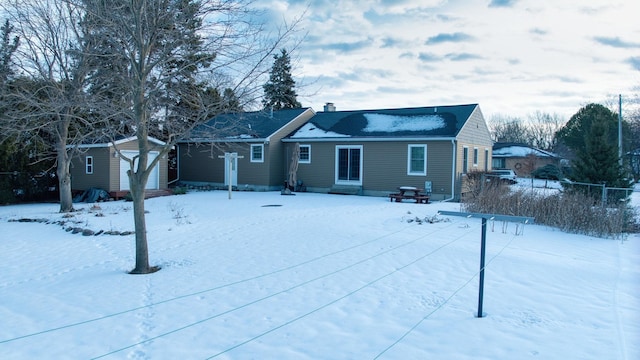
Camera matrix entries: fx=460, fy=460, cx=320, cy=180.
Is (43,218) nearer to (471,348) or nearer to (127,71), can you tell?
(127,71)

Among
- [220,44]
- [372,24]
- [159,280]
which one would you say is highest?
[372,24]

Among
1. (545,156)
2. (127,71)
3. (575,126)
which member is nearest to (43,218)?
(127,71)

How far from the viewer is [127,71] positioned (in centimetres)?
888

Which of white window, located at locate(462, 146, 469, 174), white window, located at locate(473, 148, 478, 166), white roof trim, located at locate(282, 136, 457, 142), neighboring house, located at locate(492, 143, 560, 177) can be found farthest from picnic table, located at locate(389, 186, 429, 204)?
neighboring house, located at locate(492, 143, 560, 177)

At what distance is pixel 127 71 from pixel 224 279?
459 cm

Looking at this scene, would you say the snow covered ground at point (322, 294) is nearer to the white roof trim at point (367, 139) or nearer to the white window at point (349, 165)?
the white roof trim at point (367, 139)

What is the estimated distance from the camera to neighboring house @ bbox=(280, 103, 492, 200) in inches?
Answer: 760

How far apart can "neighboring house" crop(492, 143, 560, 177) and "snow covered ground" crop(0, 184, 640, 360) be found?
29.9m

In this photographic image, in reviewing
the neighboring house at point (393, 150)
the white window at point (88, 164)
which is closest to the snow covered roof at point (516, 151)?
the neighboring house at point (393, 150)

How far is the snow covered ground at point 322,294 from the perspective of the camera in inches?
183

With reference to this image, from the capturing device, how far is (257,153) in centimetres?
2347

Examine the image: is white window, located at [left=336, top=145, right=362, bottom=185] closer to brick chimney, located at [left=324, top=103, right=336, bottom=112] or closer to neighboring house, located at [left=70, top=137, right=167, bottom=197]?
brick chimney, located at [left=324, top=103, right=336, bottom=112]

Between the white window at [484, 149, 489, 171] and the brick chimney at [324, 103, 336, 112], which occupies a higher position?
the brick chimney at [324, 103, 336, 112]

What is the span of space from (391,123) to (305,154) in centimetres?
447
